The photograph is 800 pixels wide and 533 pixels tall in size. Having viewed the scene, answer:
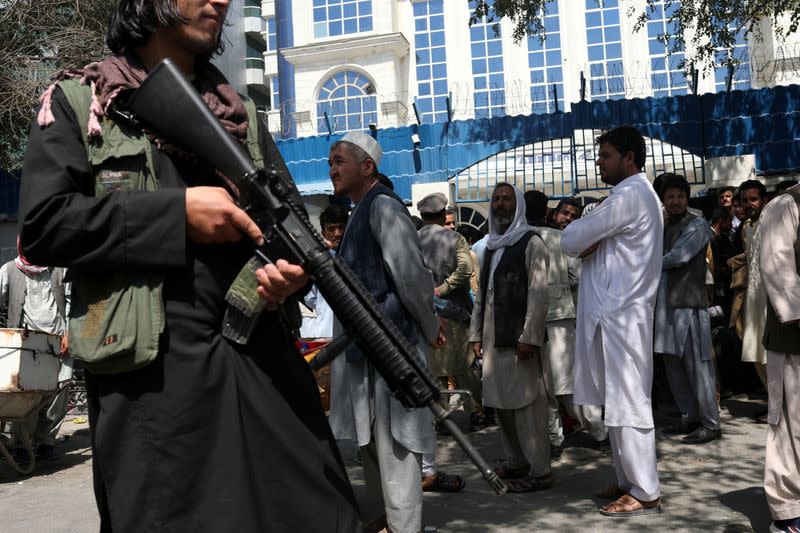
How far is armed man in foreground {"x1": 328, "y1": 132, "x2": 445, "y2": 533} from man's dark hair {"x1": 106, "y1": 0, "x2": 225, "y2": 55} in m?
2.03

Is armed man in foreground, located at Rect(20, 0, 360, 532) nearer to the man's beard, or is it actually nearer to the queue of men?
the queue of men

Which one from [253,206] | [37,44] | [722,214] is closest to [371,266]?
[253,206]

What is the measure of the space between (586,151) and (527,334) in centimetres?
1270

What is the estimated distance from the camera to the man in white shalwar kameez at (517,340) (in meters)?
5.55

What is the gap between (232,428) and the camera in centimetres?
186

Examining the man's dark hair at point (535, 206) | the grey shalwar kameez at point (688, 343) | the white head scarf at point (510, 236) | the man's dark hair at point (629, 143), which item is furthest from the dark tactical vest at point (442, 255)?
the man's dark hair at point (629, 143)

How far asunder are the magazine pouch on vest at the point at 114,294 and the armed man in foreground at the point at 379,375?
214cm

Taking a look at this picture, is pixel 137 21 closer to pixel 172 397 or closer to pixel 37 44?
pixel 172 397

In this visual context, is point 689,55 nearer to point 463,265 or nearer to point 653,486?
point 463,265

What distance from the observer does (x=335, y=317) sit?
3.05m

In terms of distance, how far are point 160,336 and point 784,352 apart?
3.37m

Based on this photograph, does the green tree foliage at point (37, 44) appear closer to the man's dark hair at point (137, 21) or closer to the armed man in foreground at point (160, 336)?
the man's dark hair at point (137, 21)

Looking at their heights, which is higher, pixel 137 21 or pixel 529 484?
pixel 137 21

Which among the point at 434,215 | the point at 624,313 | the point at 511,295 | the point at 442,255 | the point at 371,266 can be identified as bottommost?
the point at 624,313
